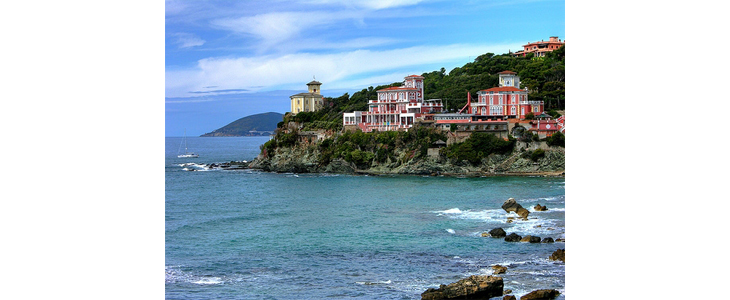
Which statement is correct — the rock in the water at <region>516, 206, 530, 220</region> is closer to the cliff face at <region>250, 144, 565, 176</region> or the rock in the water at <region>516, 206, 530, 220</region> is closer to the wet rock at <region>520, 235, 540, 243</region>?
the wet rock at <region>520, 235, 540, 243</region>

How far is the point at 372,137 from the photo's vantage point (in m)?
23.6

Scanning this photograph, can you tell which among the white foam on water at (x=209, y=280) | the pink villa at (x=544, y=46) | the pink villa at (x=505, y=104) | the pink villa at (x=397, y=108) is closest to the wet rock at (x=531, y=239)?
the white foam on water at (x=209, y=280)

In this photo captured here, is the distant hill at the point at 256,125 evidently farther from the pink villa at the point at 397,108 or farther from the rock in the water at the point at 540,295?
the rock in the water at the point at 540,295

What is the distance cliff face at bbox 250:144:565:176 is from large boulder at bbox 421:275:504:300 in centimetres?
1413

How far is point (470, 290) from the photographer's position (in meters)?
6.39

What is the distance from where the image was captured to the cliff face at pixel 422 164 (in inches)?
805

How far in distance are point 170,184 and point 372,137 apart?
7.44 metres

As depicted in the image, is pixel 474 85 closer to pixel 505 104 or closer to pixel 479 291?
pixel 505 104

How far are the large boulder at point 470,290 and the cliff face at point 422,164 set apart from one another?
14.1 meters

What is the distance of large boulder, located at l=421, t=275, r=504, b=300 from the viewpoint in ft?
20.9

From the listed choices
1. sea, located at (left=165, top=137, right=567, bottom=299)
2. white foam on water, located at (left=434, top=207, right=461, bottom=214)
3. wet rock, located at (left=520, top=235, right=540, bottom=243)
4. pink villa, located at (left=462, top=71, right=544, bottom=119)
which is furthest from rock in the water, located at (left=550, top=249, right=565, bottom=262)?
pink villa, located at (left=462, top=71, right=544, bottom=119)

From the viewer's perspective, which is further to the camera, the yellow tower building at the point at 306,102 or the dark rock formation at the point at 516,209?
the yellow tower building at the point at 306,102
